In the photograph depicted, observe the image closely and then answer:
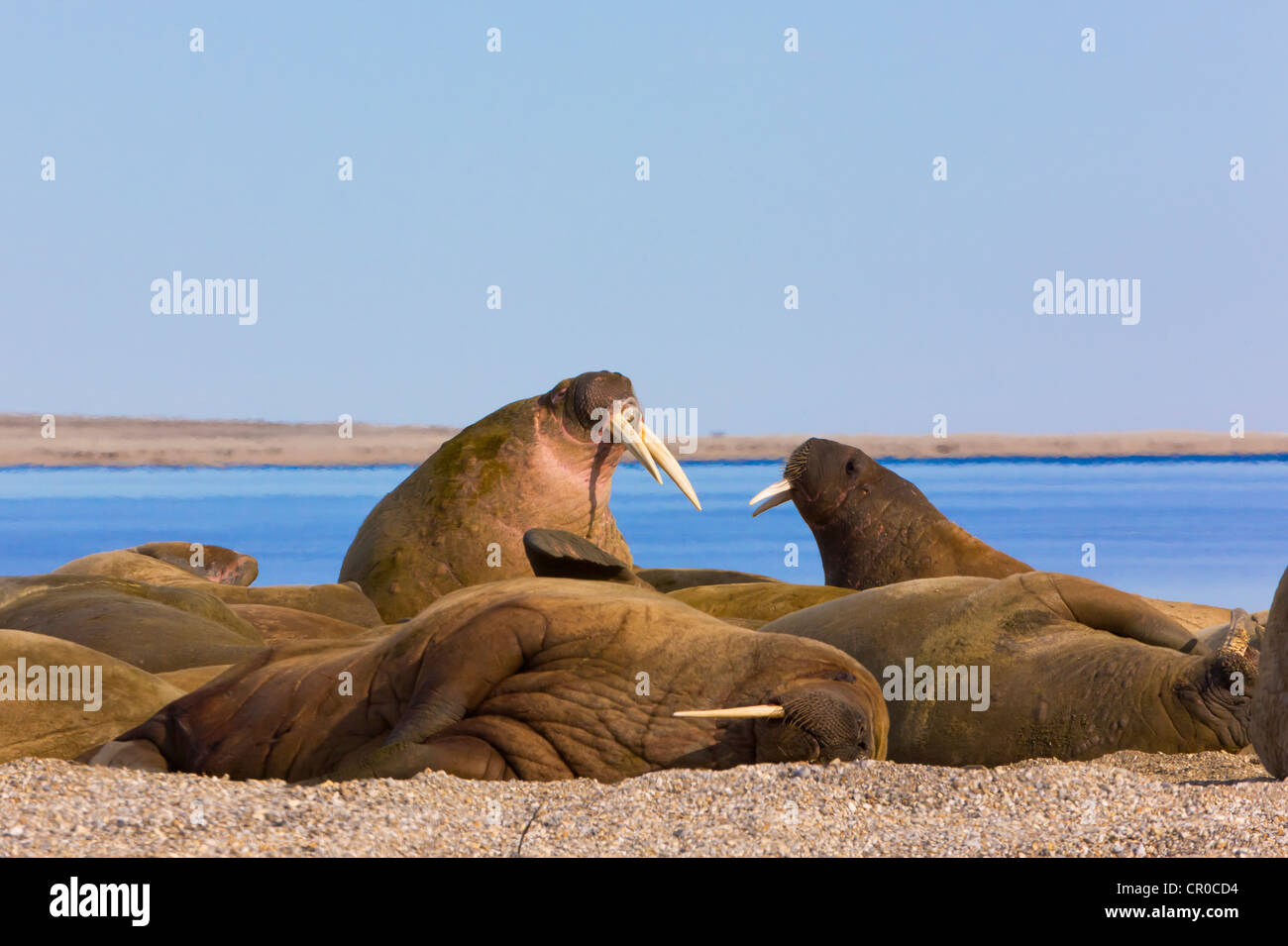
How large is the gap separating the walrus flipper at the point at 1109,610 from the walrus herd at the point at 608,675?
1 centimetres

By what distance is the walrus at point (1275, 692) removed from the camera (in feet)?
15.5

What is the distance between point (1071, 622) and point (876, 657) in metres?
0.93

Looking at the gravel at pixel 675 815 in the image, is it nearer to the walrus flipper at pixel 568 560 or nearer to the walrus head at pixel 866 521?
the walrus flipper at pixel 568 560

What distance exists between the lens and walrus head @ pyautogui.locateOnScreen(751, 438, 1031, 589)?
409 inches

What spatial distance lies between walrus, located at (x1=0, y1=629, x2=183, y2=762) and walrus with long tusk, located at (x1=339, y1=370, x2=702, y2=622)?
3.60 metres

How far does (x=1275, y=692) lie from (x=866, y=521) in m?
5.98

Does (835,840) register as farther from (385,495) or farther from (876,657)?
(385,495)

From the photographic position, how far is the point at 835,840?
3982 mm

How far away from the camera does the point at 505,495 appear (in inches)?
392

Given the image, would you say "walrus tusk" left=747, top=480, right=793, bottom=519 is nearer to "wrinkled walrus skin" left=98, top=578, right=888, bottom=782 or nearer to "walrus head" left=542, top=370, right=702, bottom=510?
"walrus head" left=542, top=370, right=702, bottom=510

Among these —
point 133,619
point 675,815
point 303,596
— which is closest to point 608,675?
point 675,815

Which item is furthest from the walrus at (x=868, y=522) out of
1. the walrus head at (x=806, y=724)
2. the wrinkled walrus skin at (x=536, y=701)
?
the walrus head at (x=806, y=724)
